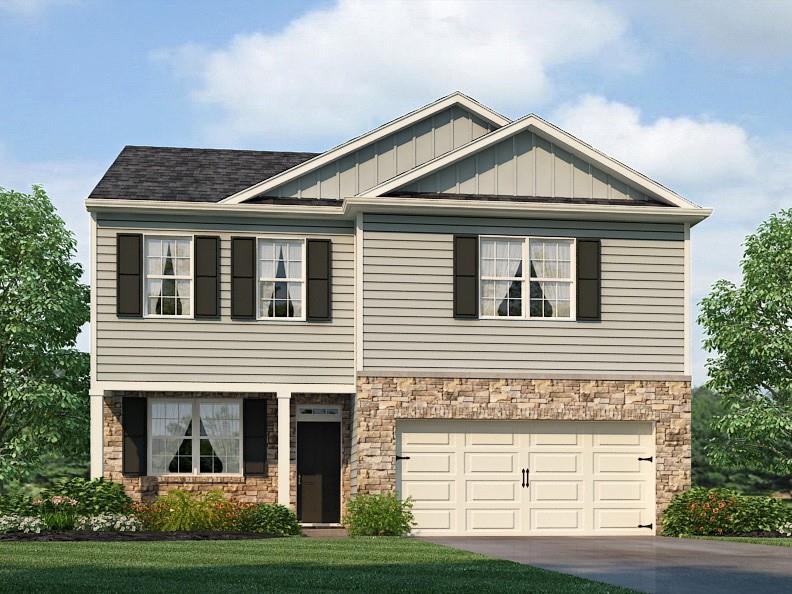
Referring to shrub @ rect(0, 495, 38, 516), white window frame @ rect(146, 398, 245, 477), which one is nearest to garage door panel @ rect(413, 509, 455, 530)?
white window frame @ rect(146, 398, 245, 477)

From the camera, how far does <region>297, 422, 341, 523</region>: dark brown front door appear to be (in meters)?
25.4

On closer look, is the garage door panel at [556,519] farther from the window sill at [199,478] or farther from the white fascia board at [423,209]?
the window sill at [199,478]

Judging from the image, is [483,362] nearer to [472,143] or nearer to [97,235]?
[472,143]

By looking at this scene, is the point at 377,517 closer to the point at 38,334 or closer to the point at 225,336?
the point at 225,336

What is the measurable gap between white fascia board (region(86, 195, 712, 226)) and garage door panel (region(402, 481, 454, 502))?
16.9 ft

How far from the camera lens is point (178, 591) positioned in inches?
521

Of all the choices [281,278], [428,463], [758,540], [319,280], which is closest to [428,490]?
[428,463]

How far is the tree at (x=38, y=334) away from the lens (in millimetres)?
27219

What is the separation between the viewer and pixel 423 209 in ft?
77.7

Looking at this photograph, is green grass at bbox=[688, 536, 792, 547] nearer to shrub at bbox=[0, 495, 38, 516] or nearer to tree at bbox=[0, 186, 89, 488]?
shrub at bbox=[0, 495, 38, 516]

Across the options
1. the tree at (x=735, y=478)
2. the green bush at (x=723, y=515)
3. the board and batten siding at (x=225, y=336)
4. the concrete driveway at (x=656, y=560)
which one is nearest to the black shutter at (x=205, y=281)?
the board and batten siding at (x=225, y=336)

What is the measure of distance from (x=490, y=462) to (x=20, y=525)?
28.5 feet

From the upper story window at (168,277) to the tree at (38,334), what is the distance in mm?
4008

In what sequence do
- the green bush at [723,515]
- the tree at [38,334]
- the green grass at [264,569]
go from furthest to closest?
the tree at [38,334], the green bush at [723,515], the green grass at [264,569]
